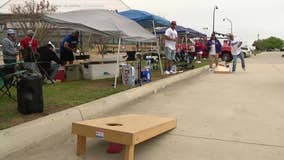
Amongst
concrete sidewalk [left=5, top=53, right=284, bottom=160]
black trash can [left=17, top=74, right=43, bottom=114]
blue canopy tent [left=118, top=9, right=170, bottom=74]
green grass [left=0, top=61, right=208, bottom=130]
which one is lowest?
concrete sidewalk [left=5, top=53, right=284, bottom=160]

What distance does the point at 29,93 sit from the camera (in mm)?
6355

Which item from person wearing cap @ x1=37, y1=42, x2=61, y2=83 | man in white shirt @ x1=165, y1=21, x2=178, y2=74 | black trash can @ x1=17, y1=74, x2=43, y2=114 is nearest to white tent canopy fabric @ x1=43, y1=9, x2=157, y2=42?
person wearing cap @ x1=37, y1=42, x2=61, y2=83

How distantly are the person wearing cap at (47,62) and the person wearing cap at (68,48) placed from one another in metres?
0.95

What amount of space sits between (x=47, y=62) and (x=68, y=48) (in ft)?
4.41

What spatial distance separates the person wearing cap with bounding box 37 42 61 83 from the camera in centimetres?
1136

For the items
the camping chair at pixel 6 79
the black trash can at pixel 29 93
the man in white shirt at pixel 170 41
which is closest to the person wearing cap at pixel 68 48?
the man in white shirt at pixel 170 41

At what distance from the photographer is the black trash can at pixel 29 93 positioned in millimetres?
6332

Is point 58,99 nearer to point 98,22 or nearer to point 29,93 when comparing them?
point 29,93

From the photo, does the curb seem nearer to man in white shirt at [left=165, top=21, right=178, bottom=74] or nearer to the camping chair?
the camping chair

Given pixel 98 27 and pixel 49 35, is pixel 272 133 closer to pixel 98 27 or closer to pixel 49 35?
pixel 98 27

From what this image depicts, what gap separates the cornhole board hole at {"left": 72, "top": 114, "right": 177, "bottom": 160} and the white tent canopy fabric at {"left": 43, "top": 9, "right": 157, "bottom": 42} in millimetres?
5365

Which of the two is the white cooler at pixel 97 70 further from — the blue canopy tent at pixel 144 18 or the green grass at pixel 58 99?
the blue canopy tent at pixel 144 18

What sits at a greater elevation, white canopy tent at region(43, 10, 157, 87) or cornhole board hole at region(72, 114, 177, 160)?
white canopy tent at region(43, 10, 157, 87)

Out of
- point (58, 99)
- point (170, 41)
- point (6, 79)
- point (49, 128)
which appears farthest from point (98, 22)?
point (49, 128)
